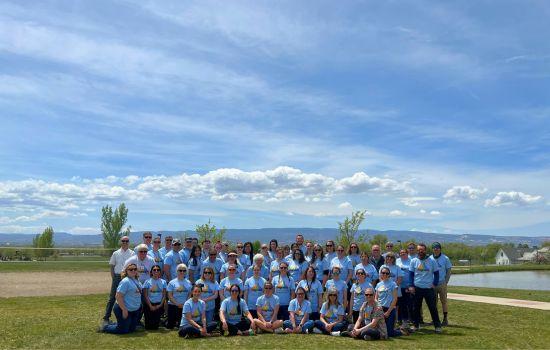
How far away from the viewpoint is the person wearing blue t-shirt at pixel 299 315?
9.77 m

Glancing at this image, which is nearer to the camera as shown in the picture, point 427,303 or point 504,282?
point 427,303

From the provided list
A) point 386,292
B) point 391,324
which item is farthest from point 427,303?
point 386,292

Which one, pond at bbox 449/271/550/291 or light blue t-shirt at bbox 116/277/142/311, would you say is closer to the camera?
light blue t-shirt at bbox 116/277/142/311

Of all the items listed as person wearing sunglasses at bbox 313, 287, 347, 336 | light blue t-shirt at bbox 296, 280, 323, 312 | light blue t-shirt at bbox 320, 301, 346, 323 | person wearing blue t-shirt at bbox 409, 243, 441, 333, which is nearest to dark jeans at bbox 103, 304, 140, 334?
light blue t-shirt at bbox 296, 280, 323, 312

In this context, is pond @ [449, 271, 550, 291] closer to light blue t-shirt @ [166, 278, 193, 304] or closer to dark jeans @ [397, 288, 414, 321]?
dark jeans @ [397, 288, 414, 321]

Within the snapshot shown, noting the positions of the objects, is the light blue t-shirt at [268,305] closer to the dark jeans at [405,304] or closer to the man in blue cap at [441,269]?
the dark jeans at [405,304]

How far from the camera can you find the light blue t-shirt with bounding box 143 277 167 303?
33.6 feet

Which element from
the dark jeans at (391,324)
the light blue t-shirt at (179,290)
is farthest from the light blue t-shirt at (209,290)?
the dark jeans at (391,324)

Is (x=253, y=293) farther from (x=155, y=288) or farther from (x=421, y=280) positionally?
(x=421, y=280)

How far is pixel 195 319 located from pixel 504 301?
437 inches

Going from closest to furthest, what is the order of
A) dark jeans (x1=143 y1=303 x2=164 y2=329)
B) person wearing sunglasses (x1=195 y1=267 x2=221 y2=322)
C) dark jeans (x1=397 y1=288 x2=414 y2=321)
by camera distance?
1. person wearing sunglasses (x1=195 y1=267 x2=221 y2=322)
2. dark jeans (x1=143 y1=303 x2=164 y2=329)
3. dark jeans (x1=397 y1=288 x2=414 y2=321)

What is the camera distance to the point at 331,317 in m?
9.92

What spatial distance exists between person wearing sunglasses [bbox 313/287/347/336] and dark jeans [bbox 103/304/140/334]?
361 centimetres

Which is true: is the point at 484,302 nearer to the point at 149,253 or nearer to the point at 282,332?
the point at 282,332
